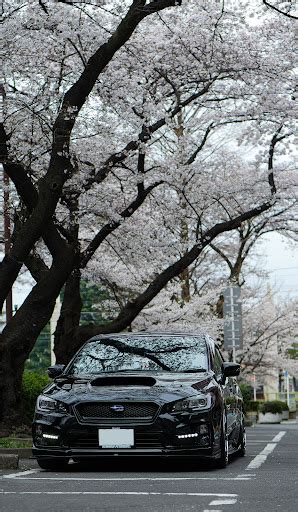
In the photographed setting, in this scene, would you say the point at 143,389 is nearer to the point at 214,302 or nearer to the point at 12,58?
the point at 12,58

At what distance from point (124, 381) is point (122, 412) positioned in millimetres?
399

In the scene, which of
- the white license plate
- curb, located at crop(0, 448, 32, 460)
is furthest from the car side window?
curb, located at crop(0, 448, 32, 460)

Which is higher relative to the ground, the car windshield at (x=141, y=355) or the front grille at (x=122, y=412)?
the car windshield at (x=141, y=355)

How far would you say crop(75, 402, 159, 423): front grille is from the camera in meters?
9.87

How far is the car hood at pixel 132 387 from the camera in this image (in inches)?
390

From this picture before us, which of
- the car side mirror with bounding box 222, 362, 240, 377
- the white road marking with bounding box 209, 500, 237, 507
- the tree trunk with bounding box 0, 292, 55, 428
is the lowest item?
the white road marking with bounding box 209, 500, 237, 507

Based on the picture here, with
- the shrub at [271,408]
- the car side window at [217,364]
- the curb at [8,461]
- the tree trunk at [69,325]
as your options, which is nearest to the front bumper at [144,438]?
the curb at [8,461]

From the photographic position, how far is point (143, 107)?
64.8ft

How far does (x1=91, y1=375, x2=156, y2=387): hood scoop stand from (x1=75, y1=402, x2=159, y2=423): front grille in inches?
11.2

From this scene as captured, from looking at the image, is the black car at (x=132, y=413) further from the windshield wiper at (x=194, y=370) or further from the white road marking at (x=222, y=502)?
the white road marking at (x=222, y=502)

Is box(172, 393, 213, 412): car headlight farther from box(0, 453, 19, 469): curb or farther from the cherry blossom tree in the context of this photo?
the cherry blossom tree

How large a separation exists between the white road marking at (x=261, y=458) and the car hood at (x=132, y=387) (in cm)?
116

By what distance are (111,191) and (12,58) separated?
241 inches

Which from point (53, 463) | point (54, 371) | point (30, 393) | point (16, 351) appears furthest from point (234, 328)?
point (53, 463)
